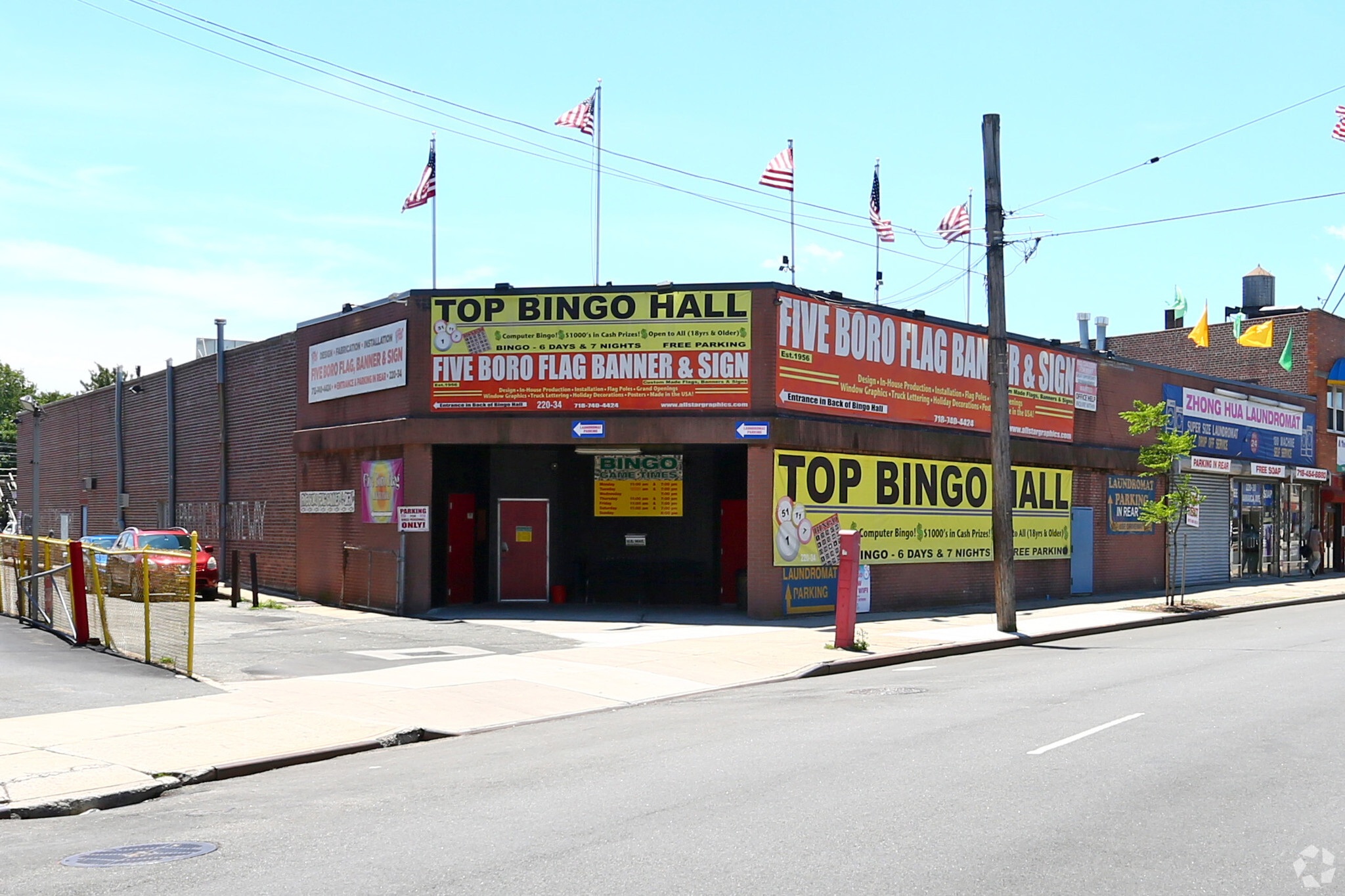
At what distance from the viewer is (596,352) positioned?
23.0 meters

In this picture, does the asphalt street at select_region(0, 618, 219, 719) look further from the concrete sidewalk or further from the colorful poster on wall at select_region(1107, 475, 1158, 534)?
the colorful poster on wall at select_region(1107, 475, 1158, 534)

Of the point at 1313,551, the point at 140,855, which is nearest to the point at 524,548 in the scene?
the point at 140,855

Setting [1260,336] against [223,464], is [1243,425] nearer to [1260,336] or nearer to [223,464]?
[1260,336]

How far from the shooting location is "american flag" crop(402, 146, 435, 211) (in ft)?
82.0

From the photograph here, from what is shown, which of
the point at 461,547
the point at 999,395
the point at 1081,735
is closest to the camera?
the point at 1081,735

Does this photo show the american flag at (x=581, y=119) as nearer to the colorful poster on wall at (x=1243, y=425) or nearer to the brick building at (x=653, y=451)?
the brick building at (x=653, y=451)

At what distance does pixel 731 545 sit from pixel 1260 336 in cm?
2434

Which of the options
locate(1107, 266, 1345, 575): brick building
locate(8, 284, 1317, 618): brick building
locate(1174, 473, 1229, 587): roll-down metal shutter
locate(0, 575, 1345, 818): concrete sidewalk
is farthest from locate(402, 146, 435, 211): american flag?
locate(1107, 266, 1345, 575): brick building

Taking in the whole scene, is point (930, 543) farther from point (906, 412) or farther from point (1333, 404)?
point (1333, 404)

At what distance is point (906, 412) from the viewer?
25.5m

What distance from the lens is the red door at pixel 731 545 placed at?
25.4m

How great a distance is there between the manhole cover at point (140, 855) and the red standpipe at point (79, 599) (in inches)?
426

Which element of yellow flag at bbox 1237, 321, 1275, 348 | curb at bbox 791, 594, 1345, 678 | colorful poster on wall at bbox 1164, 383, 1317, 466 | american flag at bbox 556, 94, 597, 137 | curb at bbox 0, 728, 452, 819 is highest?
american flag at bbox 556, 94, 597, 137

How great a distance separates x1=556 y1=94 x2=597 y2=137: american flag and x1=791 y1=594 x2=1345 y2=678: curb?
41.6 feet
